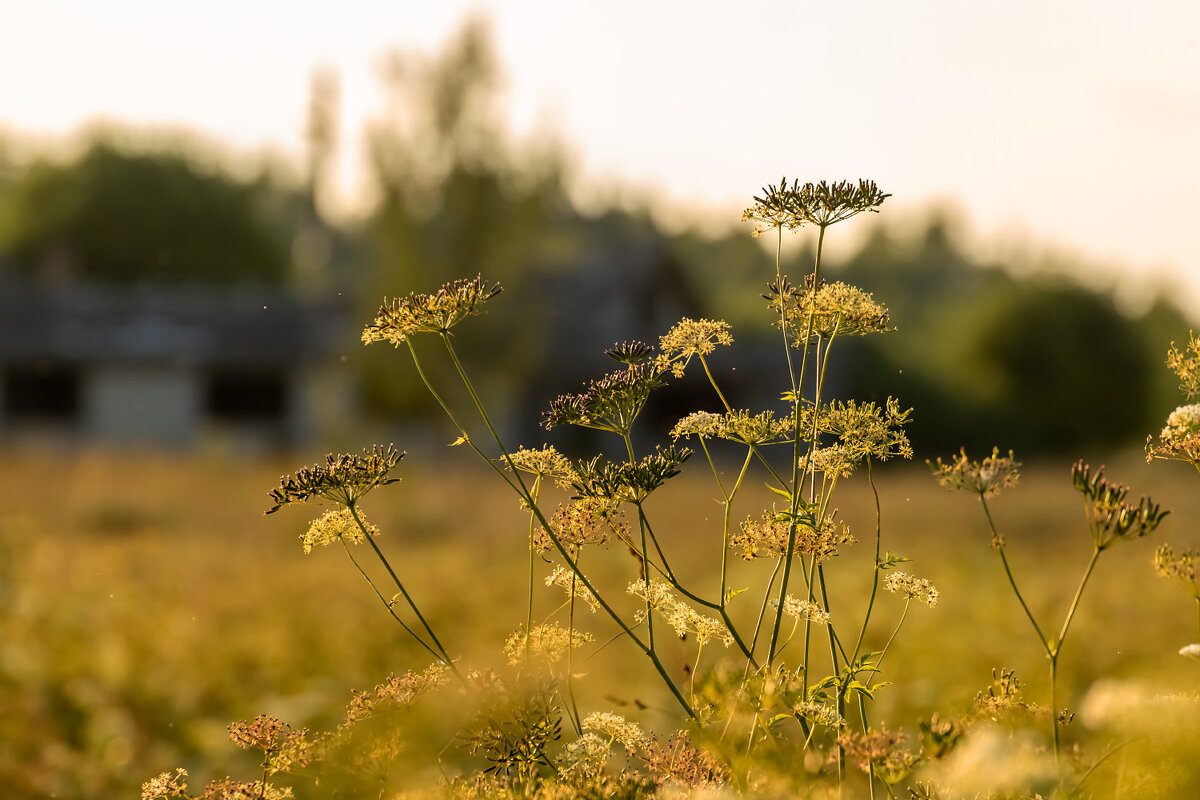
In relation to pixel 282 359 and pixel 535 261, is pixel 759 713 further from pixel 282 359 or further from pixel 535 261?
pixel 282 359

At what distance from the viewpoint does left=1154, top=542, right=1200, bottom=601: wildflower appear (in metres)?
1.27

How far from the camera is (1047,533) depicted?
16156 millimetres

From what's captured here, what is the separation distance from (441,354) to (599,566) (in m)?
5.45

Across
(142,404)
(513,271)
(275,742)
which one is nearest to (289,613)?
(275,742)

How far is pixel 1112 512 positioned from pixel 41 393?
3179 cm

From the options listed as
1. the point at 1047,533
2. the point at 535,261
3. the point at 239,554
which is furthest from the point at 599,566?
the point at 535,261

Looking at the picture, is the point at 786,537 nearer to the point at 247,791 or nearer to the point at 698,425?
the point at 698,425

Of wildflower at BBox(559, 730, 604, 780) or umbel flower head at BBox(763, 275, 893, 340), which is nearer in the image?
wildflower at BBox(559, 730, 604, 780)

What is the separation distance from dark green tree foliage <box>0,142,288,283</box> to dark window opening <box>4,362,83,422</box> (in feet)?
57.9

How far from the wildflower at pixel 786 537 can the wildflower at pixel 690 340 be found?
0.25 m

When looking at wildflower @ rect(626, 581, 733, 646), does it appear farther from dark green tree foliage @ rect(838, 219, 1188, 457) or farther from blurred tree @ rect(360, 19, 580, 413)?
dark green tree foliage @ rect(838, 219, 1188, 457)

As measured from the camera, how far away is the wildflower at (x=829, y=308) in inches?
53.9

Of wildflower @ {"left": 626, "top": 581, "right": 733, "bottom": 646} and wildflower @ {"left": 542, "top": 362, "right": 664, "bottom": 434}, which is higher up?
wildflower @ {"left": 542, "top": 362, "right": 664, "bottom": 434}

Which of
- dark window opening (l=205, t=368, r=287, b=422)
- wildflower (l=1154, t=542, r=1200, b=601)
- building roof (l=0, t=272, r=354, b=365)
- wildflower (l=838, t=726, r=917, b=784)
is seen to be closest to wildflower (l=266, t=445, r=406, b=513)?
wildflower (l=838, t=726, r=917, b=784)
